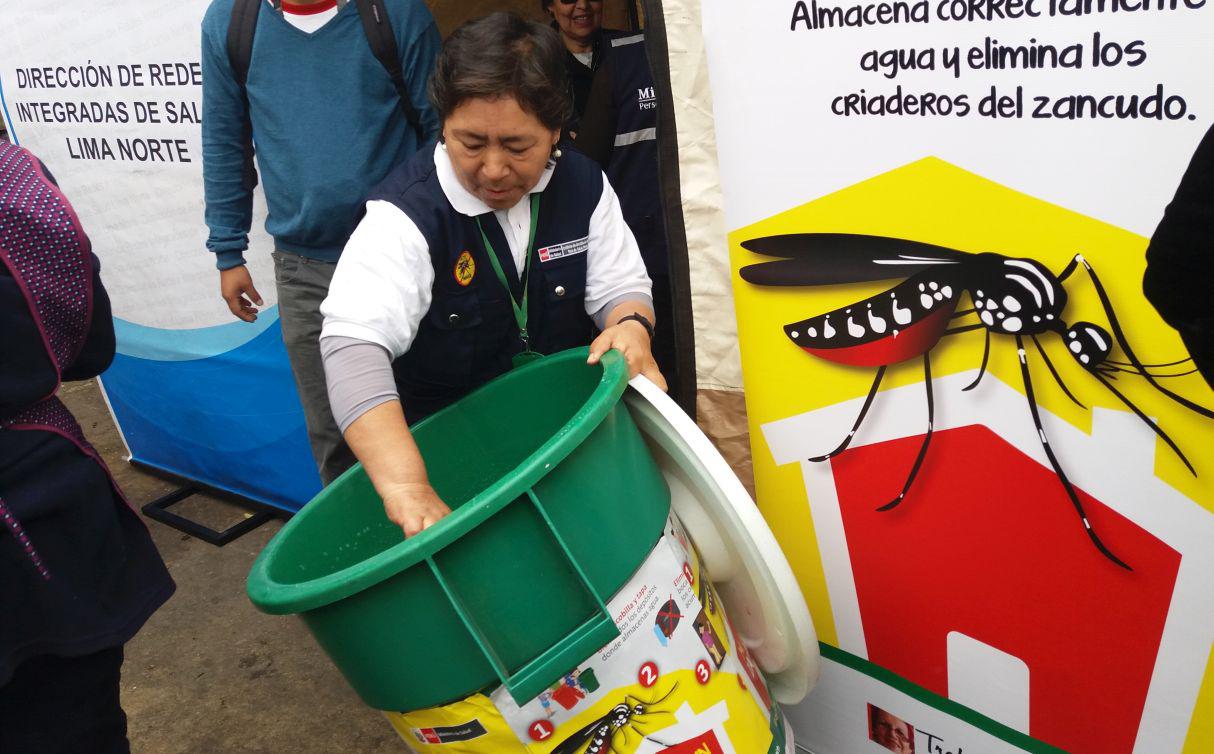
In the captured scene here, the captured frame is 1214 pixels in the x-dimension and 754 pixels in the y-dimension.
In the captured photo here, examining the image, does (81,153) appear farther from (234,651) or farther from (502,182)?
(502,182)

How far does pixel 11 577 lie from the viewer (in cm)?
130

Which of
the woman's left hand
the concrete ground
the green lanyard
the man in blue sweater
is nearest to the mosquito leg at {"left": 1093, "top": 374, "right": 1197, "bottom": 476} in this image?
the woman's left hand

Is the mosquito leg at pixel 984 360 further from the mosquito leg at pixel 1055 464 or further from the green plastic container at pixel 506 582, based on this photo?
the green plastic container at pixel 506 582

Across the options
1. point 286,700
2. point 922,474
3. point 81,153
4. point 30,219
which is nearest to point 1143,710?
point 922,474

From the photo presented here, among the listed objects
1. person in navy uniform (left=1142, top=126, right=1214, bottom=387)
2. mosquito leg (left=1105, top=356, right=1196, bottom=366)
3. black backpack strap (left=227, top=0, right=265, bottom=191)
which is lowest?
mosquito leg (left=1105, top=356, right=1196, bottom=366)

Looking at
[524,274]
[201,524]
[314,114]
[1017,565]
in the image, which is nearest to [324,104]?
[314,114]

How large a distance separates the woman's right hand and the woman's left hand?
345mm

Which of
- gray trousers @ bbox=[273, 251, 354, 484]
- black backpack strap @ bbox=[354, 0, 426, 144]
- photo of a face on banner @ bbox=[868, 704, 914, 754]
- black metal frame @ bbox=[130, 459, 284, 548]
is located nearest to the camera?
photo of a face on banner @ bbox=[868, 704, 914, 754]

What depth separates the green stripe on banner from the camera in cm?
161

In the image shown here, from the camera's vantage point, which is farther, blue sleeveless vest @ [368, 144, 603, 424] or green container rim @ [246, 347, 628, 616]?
blue sleeveless vest @ [368, 144, 603, 424]

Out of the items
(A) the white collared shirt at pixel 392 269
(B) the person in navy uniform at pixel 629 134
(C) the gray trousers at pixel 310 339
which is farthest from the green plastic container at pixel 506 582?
(B) the person in navy uniform at pixel 629 134

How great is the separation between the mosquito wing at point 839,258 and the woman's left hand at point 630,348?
237mm

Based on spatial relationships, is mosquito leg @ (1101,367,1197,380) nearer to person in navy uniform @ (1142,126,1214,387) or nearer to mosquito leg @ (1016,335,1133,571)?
mosquito leg @ (1016,335,1133,571)

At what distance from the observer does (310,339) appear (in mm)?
2197
